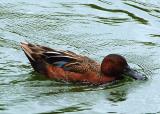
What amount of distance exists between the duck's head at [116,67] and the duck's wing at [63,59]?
193 mm

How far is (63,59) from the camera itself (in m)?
15.0

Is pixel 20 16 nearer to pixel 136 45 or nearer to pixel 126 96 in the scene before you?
pixel 136 45

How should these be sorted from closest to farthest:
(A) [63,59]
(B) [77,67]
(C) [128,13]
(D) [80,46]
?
1. (B) [77,67]
2. (A) [63,59]
3. (D) [80,46]
4. (C) [128,13]

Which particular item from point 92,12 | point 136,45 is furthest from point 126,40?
point 92,12

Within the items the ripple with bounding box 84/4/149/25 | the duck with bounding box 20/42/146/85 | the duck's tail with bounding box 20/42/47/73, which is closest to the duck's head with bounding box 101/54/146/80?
the duck with bounding box 20/42/146/85

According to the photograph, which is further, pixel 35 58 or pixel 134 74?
pixel 35 58

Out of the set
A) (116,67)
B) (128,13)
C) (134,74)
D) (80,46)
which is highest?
(128,13)

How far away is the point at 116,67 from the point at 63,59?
107cm

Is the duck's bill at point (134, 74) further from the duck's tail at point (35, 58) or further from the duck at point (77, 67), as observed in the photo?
the duck's tail at point (35, 58)

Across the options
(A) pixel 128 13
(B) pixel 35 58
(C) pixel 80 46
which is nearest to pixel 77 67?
(B) pixel 35 58

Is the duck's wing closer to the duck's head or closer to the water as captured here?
the duck's head

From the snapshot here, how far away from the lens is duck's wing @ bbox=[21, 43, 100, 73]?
14875 mm

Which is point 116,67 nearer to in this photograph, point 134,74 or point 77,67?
point 134,74

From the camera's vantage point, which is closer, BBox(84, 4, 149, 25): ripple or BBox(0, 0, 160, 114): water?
BBox(0, 0, 160, 114): water
